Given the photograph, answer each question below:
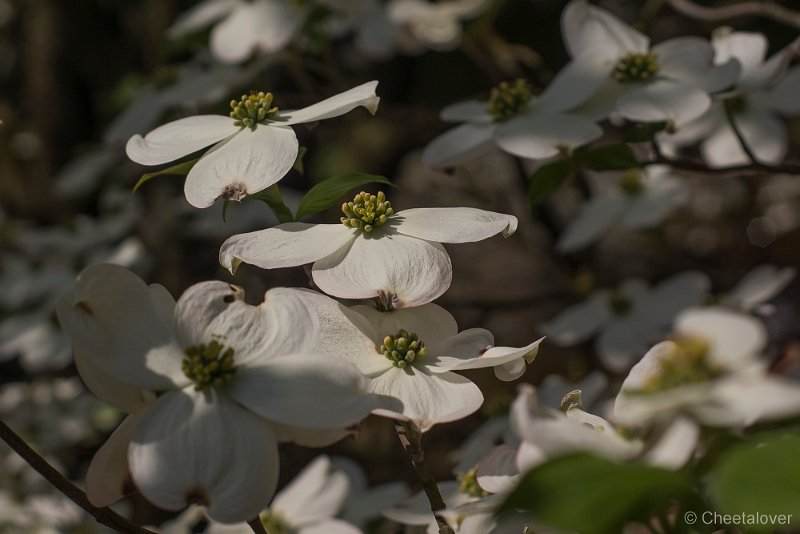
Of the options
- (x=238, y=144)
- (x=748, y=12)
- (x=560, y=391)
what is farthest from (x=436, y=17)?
(x=238, y=144)

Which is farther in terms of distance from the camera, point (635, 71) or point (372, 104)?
point (635, 71)

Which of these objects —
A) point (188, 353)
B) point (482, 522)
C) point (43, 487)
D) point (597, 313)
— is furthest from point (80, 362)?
point (597, 313)

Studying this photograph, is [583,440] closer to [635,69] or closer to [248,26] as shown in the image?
[635,69]

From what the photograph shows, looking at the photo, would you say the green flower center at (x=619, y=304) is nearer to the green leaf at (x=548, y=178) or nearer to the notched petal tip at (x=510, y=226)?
the green leaf at (x=548, y=178)

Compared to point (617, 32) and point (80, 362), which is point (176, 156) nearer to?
point (80, 362)

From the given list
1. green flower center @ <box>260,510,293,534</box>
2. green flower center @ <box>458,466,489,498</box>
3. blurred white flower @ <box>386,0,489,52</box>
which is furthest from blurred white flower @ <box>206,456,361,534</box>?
blurred white flower @ <box>386,0,489,52</box>

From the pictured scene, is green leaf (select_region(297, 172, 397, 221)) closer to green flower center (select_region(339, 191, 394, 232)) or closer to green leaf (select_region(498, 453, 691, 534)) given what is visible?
green flower center (select_region(339, 191, 394, 232))
